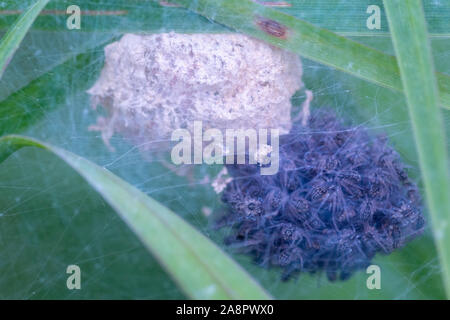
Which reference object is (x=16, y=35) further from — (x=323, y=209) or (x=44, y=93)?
(x=323, y=209)

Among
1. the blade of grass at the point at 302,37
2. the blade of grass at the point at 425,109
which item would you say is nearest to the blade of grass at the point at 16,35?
the blade of grass at the point at 302,37

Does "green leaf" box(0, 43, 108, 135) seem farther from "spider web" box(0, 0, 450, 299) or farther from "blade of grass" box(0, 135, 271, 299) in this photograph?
"blade of grass" box(0, 135, 271, 299)

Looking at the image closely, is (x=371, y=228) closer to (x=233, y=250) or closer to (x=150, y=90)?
(x=233, y=250)

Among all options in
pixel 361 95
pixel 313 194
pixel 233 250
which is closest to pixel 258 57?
pixel 361 95

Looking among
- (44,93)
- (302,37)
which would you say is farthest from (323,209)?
(44,93)

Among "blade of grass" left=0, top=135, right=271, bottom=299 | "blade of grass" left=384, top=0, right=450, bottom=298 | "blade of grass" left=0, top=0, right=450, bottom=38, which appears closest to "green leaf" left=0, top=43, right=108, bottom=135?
"blade of grass" left=0, top=0, right=450, bottom=38

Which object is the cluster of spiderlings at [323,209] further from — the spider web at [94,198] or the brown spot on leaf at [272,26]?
the brown spot on leaf at [272,26]
